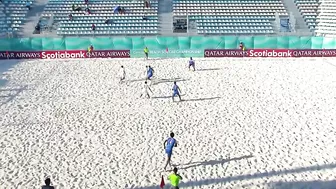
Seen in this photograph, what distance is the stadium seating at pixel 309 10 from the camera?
3238 centimetres

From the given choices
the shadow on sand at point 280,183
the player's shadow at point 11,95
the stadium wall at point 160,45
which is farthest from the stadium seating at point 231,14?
the shadow on sand at point 280,183

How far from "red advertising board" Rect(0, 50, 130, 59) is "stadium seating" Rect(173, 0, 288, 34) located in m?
7.71

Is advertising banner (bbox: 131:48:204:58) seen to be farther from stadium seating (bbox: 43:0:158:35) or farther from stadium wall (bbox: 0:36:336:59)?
stadium seating (bbox: 43:0:158:35)

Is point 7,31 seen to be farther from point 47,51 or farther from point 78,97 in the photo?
point 78,97

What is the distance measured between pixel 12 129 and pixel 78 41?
14668 mm

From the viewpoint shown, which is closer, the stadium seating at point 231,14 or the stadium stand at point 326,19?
the stadium stand at point 326,19

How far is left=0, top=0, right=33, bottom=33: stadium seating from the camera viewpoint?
31547mm

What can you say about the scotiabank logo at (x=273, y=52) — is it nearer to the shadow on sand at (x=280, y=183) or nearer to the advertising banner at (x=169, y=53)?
the advertising banner at (x=169, y=53)

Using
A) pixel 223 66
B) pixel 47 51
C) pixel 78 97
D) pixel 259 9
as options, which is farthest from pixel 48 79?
pixel 259 9

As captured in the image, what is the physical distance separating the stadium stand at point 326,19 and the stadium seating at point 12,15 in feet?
84.9

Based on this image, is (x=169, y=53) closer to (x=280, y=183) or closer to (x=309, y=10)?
(x=309, y=10)

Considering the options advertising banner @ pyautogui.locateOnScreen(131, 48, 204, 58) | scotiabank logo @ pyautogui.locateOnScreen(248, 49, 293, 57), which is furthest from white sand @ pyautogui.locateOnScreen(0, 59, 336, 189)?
advertising banner @ pyautogui.locateOnScreen(131, 48, 204, 58)

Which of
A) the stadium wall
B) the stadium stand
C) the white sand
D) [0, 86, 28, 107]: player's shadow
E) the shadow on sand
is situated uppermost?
the stadium stand

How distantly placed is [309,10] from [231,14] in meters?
7.28
